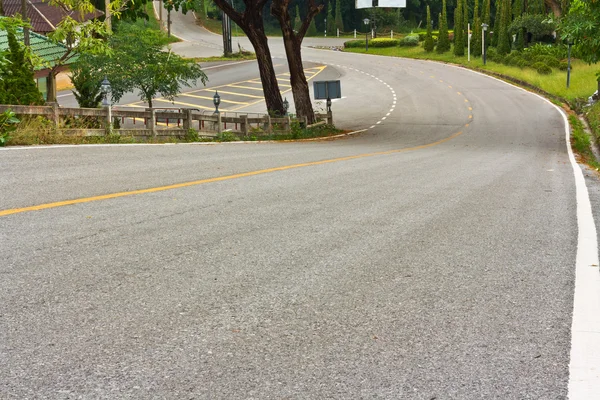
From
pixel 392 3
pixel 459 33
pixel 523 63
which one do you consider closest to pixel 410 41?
pixel 459 33

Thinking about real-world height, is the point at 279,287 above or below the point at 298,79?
below

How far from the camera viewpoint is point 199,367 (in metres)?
3.67

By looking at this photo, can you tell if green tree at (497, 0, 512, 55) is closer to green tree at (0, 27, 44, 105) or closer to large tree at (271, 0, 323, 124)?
large tree at (271, 0, 323, 124)

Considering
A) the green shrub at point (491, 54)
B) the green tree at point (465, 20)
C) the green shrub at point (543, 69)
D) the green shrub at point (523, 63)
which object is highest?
the green tree at point (465, 20)

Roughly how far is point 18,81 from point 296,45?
11.7 metres

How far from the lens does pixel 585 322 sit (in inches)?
183

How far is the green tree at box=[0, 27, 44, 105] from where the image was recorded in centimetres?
2405

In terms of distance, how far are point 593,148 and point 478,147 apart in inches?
167

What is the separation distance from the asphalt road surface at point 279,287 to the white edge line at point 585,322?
0.23 ft

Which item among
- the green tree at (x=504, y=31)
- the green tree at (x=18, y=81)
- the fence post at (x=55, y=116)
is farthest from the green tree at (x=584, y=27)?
the green tree at (x=504, y=31)

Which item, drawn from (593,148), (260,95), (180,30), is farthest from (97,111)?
(180,30)

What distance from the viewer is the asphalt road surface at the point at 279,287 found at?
360 centimetres

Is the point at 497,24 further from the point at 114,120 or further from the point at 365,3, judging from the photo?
the point at 114,120

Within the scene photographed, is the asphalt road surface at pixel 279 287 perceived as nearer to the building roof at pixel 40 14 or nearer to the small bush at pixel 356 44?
the building roof at pixel 40 14
